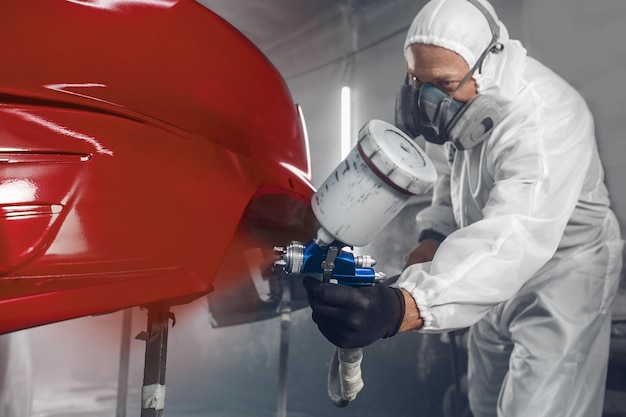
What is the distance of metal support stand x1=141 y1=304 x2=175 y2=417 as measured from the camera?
632 millimetres

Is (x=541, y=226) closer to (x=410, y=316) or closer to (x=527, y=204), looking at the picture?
(x=527, y=204)

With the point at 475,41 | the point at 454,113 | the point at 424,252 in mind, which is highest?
the point at 475,41

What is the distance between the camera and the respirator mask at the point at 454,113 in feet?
3.13

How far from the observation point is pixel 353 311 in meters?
0.69

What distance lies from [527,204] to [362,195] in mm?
416

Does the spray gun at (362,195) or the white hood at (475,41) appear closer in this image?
the spray gun at (362,195)

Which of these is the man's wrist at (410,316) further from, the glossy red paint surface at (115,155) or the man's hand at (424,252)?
the man's hand at (424,252)

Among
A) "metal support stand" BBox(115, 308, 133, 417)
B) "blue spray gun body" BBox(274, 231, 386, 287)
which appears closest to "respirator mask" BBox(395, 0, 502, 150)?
"blue spray gun body" BBox(274, 231, 386, 287)

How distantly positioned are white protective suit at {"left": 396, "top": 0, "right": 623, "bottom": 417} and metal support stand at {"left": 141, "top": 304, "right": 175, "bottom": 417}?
0.45m

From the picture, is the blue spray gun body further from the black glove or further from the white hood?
the white hood

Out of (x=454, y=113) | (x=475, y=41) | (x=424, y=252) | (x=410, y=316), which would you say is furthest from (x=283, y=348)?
(x=475, y=41)

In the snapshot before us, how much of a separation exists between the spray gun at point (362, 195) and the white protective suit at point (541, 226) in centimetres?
26

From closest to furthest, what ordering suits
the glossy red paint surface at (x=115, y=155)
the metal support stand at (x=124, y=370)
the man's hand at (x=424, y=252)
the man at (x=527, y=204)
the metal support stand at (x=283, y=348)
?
the glossy red paint surface at (x=115, y=155) → the man at (x=527, y=204) → the man's hand at (x=424, y=252) → the metal support stand at (x=283, y=348) → the metal support stand at (x=124, y=370)

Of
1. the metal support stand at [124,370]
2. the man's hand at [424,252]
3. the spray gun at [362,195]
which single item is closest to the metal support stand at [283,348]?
the man's hand at [424,252]
